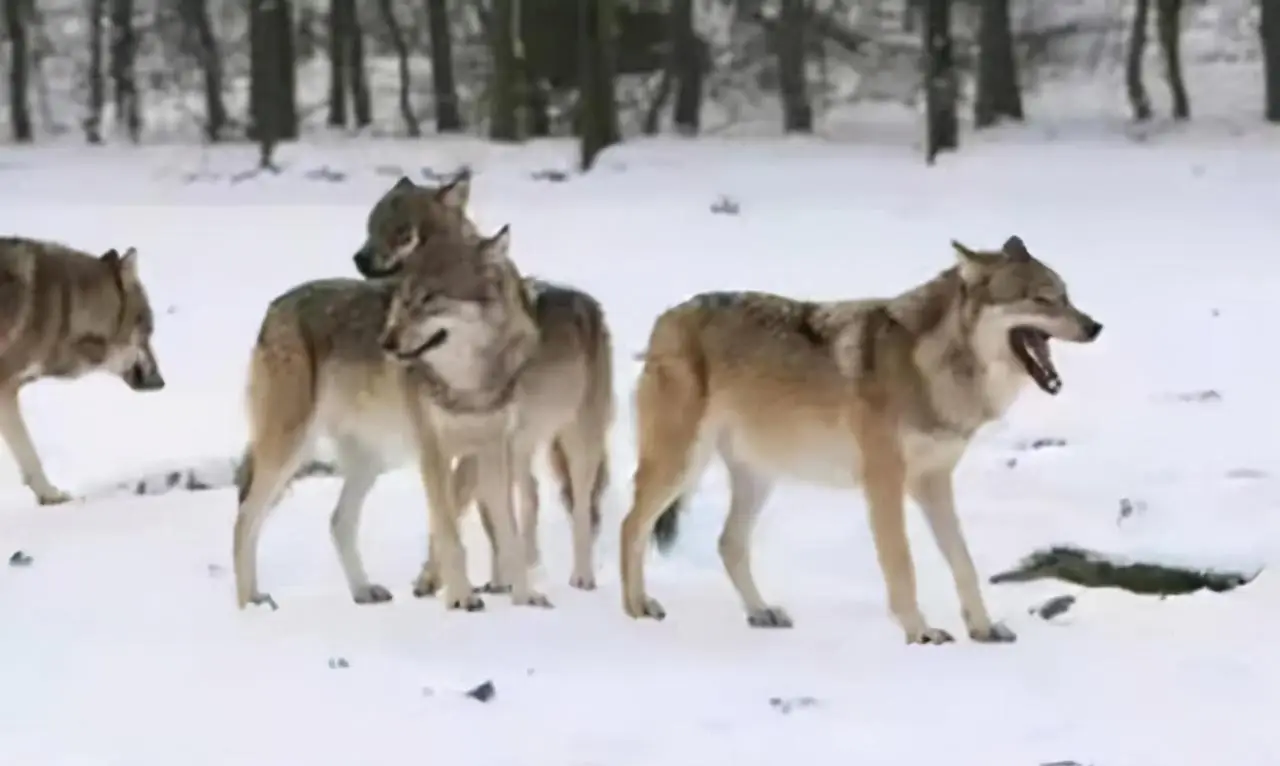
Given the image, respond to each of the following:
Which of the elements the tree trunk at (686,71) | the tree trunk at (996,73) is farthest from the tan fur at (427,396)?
the tree trunk at (686,71)

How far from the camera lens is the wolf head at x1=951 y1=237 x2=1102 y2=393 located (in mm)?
5812

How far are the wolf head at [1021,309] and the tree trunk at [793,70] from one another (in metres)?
22.0

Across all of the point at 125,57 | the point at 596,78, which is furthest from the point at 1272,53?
the point at 125,57

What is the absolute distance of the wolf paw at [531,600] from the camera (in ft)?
21.6

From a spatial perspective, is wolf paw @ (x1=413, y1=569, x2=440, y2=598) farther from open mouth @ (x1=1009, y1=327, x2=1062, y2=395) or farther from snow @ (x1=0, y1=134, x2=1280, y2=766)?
open mouth @ (x1=1009, y1=327, x2=1062, y2=395)

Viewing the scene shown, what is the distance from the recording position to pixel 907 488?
625 centimetres

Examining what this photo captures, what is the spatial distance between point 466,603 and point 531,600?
25 centimetres

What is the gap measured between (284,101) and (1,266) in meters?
17.1

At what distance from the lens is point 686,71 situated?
2870cm

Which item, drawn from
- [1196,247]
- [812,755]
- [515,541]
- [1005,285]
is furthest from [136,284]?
[1196,247]

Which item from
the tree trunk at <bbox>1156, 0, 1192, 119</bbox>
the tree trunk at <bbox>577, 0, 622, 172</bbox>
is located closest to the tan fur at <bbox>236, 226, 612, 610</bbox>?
the tree trunk at <bbox>577, 0, 622, 172</bbox>

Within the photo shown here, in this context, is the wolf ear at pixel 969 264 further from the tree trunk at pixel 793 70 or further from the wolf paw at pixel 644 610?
the tree trunk at pixel 793 70

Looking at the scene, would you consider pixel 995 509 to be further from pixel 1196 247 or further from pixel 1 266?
pixel 1196 247

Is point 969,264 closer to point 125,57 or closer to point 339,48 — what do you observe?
point 339,48
